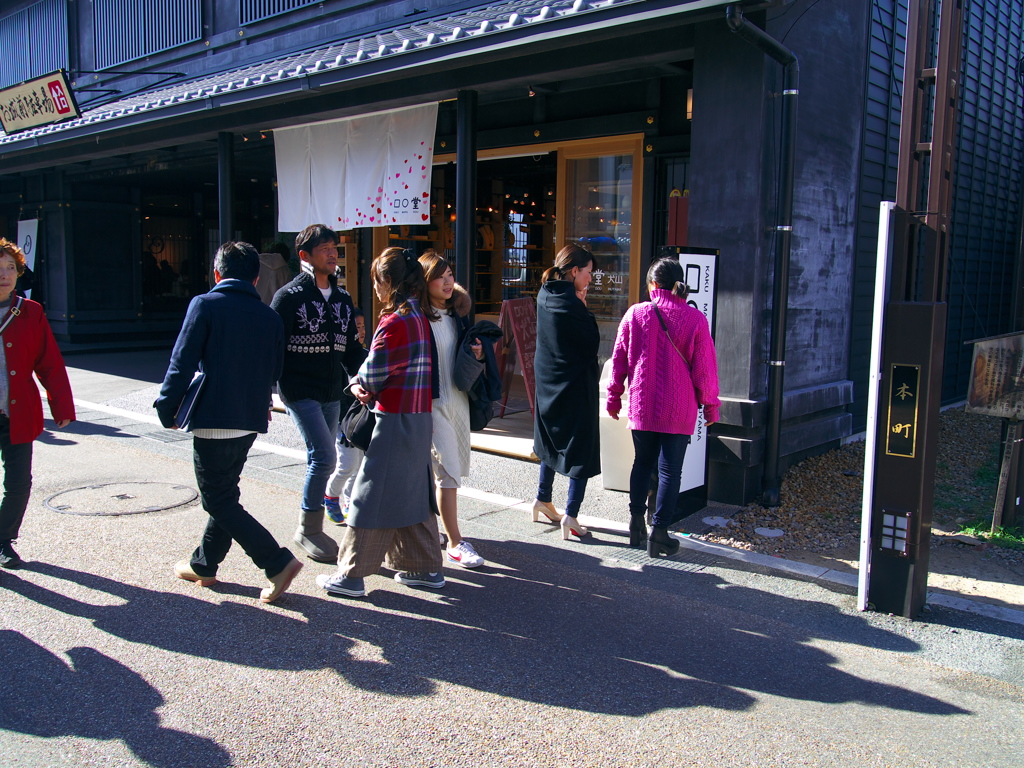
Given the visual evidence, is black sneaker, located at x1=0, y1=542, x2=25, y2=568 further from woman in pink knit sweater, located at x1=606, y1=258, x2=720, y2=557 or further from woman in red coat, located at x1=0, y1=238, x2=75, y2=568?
woman in pink knit sweater, located at x1=606, y1=258, x2=720, y2=557

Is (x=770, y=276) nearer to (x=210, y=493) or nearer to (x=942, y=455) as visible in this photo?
(x=942, y=455)

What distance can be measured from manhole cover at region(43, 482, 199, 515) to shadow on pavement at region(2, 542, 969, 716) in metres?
1.17

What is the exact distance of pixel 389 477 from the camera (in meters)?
4.29

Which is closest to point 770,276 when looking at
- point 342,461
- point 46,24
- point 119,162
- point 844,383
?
point 844,383

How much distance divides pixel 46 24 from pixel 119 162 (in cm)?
457

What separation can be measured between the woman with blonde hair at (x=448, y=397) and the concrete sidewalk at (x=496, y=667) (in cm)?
46

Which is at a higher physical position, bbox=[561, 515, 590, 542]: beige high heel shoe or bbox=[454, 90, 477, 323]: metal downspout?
bbox=[454, 90, 477, 323]: metal downspout

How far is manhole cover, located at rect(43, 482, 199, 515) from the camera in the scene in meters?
5.87

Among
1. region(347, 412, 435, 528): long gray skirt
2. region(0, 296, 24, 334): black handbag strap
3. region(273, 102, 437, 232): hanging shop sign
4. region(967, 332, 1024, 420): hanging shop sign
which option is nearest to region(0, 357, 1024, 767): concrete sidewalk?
region(347, 412, 435, 528): long gray skirt

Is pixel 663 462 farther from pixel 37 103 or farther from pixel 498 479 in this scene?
pixel 37 103

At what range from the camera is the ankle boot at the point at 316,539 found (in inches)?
194

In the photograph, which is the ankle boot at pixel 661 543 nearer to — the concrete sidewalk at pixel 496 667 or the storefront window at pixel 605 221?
the concrete sidewalk at pixel 496 667

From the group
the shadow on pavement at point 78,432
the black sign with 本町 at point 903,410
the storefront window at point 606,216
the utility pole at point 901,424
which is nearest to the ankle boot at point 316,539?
the utility pole at point 901,424

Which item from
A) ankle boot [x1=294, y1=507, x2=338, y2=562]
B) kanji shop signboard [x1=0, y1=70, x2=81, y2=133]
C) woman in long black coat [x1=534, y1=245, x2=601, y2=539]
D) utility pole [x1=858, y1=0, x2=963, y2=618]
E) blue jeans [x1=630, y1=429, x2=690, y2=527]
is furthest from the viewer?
kanji shop signboard [x1=0, y1=70, x2=81, y2=133]
